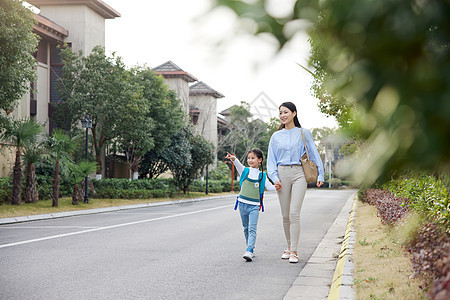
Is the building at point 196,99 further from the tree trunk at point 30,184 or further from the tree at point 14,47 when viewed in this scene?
the tree at point 14,47

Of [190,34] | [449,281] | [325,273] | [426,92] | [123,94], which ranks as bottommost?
[325,273]

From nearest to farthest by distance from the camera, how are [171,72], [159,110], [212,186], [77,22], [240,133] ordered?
[77,22] → [159,110] → [212,186] → [171,72] → [240,133]

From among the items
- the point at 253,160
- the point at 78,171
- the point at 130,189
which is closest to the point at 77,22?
the point at 130,189

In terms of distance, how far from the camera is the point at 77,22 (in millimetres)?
27328

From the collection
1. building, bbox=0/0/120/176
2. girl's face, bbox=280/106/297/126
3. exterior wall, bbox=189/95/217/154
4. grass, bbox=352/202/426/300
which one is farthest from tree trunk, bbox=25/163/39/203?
exterior wall, bbox=189/95/217/154

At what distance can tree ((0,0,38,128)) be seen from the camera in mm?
14156

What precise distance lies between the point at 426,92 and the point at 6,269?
6305mm

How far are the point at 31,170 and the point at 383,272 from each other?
1539 cm

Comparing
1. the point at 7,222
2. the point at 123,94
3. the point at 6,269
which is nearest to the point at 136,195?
the point at 123,94

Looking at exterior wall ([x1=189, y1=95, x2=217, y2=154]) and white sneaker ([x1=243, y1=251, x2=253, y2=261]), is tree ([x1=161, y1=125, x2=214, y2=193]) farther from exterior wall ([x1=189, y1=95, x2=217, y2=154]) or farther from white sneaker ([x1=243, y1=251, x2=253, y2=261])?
white sneaker ([x1=243, y1=251, x2=253, y2=261])

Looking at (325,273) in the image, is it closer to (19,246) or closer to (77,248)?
(77,248)

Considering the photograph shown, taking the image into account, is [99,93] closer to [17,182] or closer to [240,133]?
[17,182]

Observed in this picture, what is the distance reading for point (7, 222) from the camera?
13.2m

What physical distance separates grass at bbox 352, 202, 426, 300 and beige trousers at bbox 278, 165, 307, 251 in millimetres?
923
